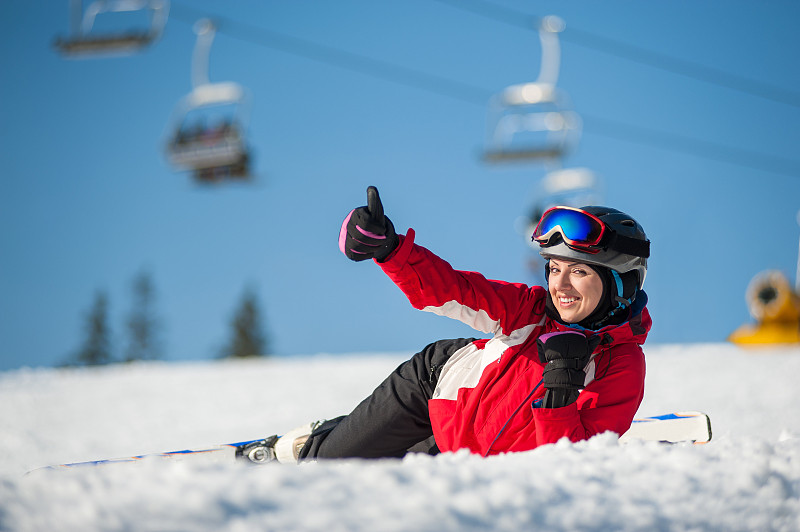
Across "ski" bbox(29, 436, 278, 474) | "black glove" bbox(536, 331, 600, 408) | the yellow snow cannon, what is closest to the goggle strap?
"black glove" bbox(536, 331, 600, 408)

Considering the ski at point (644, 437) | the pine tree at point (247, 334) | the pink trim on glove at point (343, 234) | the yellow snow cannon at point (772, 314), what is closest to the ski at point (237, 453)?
the ski at point (644, 437)

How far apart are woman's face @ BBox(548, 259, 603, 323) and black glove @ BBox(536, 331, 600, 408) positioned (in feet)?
0.69

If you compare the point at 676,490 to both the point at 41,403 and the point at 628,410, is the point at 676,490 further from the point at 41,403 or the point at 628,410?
the point at 41,403

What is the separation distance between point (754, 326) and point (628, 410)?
1540 centimetres

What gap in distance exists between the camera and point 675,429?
3133mm

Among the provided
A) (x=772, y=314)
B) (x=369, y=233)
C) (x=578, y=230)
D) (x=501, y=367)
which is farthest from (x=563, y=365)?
(x=772, y=314)

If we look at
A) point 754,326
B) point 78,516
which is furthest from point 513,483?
point 754,326

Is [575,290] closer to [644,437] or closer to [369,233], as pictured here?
[369,233]

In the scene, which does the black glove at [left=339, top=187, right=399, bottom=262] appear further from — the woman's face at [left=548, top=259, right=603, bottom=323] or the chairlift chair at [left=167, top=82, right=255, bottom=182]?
the chairlift chair at [left=167, top=82, right=255, bottom=182]

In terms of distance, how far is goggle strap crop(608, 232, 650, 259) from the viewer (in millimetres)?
2561

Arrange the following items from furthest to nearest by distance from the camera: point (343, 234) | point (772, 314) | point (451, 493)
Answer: point (772, 314) → point (343, 234) → point (451, 493)

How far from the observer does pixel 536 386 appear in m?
2.37

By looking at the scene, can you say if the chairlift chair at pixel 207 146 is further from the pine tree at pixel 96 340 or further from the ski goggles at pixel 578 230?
the pine tree at pixel 96 340

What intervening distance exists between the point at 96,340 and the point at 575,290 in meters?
46.6
